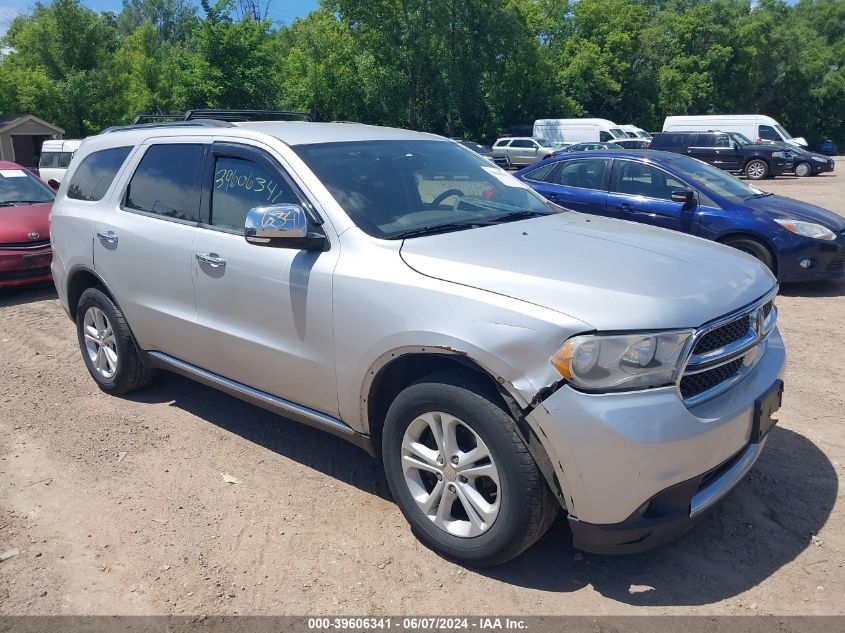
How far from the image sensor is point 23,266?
8398 millimetres

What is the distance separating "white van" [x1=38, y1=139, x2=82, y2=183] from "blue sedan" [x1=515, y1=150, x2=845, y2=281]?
17687 mm

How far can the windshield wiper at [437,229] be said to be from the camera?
347cm

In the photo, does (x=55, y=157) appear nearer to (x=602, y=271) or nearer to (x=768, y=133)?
(x=602, y=271)

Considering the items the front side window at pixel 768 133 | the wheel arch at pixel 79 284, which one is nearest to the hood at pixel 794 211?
the wheel arch at pixel 79 284

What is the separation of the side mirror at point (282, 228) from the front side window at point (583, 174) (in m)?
6.13

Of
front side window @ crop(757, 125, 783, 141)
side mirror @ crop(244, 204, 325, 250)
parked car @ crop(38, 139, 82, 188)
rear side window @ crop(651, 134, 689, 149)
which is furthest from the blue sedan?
front side window @ crop(757, 125, 783, 141)

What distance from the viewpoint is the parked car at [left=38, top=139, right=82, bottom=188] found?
21.6m

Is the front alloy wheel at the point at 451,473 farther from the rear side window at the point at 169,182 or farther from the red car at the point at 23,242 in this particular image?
the red car at the point at 23,242

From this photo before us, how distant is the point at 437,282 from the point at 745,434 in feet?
4.68

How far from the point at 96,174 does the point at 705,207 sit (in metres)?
6.31

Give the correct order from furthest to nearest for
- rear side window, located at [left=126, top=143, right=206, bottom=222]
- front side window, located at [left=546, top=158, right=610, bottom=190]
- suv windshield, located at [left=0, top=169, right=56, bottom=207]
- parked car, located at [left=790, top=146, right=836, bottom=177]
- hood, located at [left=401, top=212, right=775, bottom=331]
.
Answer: parked car, located at [left=790, top=146, right=836, bottom=177] < suv windshield, located at [left=0, top=169, right=56, bottom=207] < front side window, located at [left=546, top=158, right=610, bottom=190] < rear side window, located at [left=126, top=143, right=206, bottom=222] < hood, located at [left=401, top=212, right=775, bottom=331]

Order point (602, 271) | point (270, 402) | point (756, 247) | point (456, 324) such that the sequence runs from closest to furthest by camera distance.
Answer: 1. point (456, 324)
2. point (602, 271)
3. point (270, 402)
4. point (756, 247)

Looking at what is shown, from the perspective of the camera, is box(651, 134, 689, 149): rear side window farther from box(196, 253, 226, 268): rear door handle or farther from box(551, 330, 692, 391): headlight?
box(551, 330, 692, 391): headlight

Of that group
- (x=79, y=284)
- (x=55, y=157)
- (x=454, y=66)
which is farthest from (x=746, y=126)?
(x=79, y=284)
